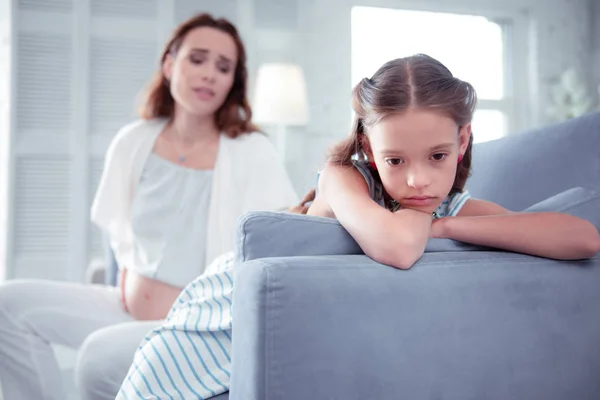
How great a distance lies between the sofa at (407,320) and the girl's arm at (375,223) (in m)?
0.02

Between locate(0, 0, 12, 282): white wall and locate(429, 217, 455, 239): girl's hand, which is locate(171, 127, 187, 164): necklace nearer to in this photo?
locate(429, 217, 455, 239): girl's hand

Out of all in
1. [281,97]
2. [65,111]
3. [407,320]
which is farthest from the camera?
[65,111]

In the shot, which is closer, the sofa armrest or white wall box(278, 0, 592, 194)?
the sofa armrest

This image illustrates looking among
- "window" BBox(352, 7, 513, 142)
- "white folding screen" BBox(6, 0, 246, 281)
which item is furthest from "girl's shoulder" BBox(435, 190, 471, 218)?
"window" BBox(352, 7, 513, 142)

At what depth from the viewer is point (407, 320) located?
2.67ft

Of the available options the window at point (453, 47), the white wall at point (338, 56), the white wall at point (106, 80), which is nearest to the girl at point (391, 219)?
the white wall at point (106, 80)

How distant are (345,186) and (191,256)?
743mm

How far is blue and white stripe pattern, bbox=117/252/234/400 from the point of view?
3.07 feet

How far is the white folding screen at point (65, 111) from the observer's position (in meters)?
3.54

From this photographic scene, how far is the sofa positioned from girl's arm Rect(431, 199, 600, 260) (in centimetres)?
2

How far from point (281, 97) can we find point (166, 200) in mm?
1850

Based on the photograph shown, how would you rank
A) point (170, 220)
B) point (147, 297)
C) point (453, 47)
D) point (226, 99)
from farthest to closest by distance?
1. point (453, 47)
2. point (226, 99)
3. point (170, 220)
4. point (147, 297)

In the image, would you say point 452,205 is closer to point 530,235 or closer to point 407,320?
point 530,235

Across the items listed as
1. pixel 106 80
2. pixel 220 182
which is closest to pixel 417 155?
pixel 220 182
